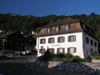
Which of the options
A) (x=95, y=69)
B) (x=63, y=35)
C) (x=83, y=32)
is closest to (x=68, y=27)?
(x=63, y=35)

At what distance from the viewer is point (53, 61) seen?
58.8 ft

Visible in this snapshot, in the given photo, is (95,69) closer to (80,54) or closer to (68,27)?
(80,54)

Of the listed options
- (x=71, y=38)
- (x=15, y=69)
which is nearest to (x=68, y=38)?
(x=71, y=38)

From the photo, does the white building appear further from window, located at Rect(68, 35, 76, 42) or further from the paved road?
the paved road

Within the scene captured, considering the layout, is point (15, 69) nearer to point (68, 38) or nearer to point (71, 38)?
point (68, 38)

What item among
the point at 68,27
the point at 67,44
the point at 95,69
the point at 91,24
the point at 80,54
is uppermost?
the point at 91,24

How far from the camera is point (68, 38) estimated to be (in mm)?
26156

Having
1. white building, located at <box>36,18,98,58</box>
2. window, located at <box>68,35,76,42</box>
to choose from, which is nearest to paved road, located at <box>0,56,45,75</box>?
white building, located at <box>36,18,98,58</box>

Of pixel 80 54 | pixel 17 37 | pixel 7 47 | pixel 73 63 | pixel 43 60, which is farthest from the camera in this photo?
pixel 17 37

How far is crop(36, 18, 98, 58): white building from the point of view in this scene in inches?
970

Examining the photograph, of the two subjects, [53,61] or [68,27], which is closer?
[53,61]

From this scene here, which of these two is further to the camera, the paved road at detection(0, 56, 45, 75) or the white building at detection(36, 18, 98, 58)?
the white building at detection(36, 18, 98, 58)

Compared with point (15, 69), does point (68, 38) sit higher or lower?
higher

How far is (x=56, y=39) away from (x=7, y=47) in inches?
1057
